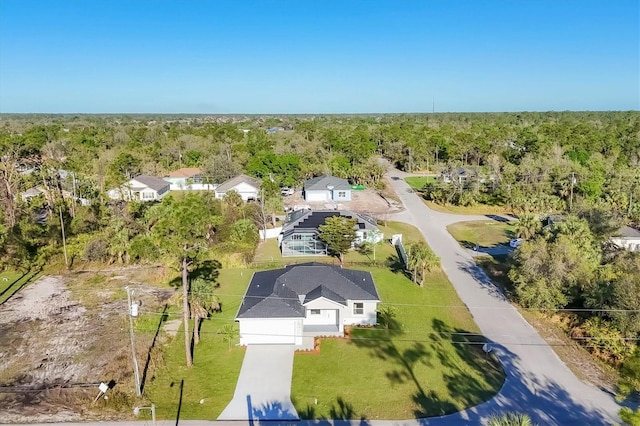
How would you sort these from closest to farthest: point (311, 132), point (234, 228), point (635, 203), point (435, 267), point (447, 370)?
point (447, 370) < point (435, 267) < point (234, 228) < point (635, 203) < point (311, 132)

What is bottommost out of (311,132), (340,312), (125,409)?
(125,409)

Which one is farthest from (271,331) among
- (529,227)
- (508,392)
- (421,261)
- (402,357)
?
(529,227)

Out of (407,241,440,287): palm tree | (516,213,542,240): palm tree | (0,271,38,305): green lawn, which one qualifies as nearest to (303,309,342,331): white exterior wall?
(407,241,440,287): palm tree

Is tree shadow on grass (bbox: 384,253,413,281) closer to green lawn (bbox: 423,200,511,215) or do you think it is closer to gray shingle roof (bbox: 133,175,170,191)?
green lawn (bbox: 423,200,511,215)

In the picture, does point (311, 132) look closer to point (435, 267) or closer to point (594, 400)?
point (435, 267)

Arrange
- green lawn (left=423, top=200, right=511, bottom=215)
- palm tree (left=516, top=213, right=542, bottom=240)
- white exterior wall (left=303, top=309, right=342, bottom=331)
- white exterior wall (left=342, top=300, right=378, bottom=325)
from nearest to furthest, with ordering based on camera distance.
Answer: white exterior wall (left=303, top=309, right=342, bottom=331) < white exterior wall (left=342, top=300, right=378, bottom=325) < palm tree (left=516, top=213, right=542, bottom=240) < green lawn (left=423, top=200, right=511, bottom=215)

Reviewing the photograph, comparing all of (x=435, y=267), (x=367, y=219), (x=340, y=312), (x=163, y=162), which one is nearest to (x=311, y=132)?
(x=163, y=162)

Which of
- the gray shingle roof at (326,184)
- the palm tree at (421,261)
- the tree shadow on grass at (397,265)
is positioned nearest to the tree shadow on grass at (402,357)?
the palm tree at (421,261)
